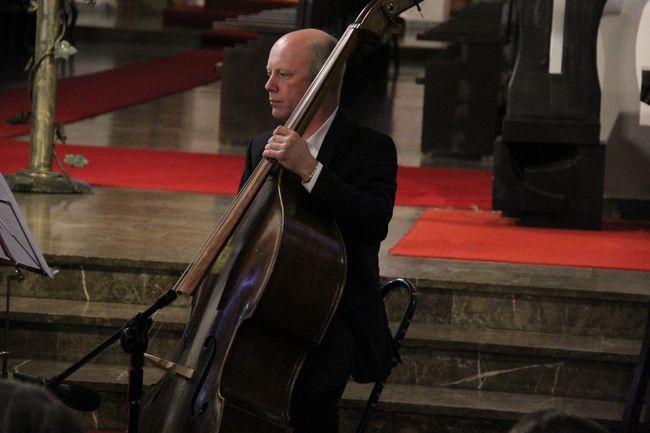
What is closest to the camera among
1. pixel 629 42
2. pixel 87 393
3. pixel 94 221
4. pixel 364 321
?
pixel 87 393

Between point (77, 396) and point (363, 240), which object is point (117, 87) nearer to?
point (363, 240)

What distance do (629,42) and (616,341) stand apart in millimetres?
2102

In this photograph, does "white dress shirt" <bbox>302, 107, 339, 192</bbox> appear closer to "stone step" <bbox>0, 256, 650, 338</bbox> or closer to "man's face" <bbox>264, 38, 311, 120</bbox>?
"man's face" <bbox>264, 38, 311, 120</bbox>

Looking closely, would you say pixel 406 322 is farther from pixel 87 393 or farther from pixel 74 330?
pixel 74 330

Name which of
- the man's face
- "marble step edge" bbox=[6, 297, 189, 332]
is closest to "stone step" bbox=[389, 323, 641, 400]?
"marble step edge" bbox=[6, 297, 189, 332]

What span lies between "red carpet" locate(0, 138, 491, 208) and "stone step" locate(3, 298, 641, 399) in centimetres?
197

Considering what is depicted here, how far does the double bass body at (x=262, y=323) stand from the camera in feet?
11.4

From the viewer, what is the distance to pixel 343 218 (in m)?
3.64

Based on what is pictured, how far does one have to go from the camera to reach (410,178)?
781 cm

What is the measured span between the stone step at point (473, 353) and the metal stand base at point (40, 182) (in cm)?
160

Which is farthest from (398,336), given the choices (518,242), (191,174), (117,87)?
(117,87)

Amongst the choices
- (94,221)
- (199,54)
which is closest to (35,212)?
(94,221)

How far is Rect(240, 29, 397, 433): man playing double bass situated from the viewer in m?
3.67

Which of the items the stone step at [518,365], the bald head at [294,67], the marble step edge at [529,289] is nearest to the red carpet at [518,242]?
the marble step edge at [529,289]
